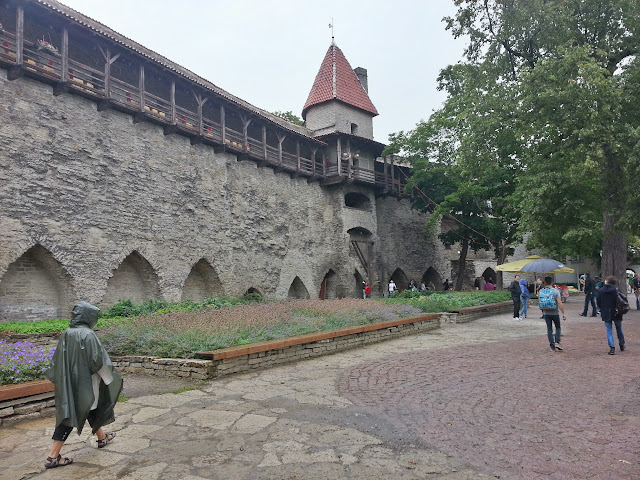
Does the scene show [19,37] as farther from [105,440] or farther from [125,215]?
[105,440]

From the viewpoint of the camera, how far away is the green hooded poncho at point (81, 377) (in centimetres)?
353

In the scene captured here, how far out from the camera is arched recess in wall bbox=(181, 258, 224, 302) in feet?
62.7

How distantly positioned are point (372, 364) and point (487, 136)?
13.7m

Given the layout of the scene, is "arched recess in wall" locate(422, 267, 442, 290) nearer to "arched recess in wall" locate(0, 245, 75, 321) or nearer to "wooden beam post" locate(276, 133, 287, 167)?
"wooden beam post" locate(276, 133, 287, 167)

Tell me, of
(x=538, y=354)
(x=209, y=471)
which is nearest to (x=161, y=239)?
(x=538, y=354)

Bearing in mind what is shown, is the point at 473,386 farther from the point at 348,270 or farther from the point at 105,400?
the point at 348,270

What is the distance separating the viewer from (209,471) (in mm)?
3293

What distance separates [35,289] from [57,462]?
40.4ft

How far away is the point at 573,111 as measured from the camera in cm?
1424

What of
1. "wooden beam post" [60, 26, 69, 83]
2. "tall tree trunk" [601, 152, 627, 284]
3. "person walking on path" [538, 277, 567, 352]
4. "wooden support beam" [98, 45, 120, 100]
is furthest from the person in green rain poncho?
"tall tree trunk" [601, 152, 627, 284]

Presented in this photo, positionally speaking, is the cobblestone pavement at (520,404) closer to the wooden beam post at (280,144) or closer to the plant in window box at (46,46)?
the plant in window box at (46,46)

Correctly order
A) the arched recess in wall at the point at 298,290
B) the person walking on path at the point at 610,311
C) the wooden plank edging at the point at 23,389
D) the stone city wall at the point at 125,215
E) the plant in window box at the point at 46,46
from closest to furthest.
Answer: the wooden plank edging at the point at 23,389 < the person walking on path at the point at 610,311 < the stone city wall at the point at 125,215 < the plant in window box at the point at 46,46 < the arched recess in wall at the point at 298,290

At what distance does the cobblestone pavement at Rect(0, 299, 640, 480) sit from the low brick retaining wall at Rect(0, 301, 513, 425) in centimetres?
24

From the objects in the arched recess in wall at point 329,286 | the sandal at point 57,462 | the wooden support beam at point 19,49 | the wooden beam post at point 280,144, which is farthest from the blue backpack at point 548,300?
the arched recess in wall at point 329,286
